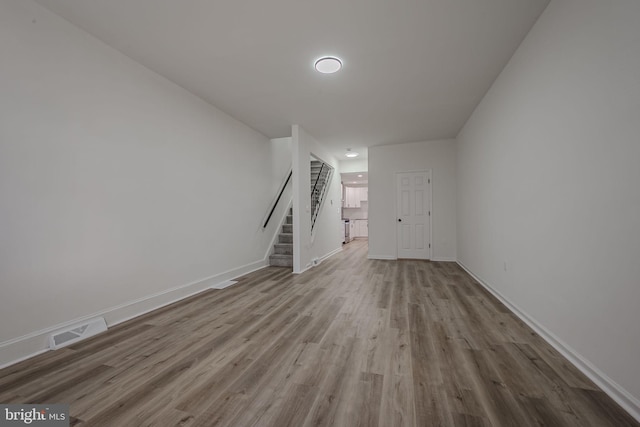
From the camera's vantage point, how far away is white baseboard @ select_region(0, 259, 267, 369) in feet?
6.08

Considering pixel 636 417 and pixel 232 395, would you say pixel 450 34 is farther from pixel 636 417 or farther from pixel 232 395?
pixel 232 395

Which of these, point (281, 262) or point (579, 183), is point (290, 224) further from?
point (579, 183)

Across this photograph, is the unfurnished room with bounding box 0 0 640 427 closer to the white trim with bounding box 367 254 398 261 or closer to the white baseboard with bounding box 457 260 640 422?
the white baseboard with bounding box 457 260 640 422

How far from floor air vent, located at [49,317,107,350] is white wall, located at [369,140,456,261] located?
5.20 m

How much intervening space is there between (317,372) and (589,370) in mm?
1710

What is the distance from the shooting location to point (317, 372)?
5.57 ft

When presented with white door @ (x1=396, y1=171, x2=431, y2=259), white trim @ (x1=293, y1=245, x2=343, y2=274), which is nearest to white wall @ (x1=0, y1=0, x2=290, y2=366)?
white trim @ (x1=293, y1=245, x2=343, y2=274)

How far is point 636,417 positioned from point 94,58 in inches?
180

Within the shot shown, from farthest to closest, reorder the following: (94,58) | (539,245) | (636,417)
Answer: (94,58), (539,245), (636,417)

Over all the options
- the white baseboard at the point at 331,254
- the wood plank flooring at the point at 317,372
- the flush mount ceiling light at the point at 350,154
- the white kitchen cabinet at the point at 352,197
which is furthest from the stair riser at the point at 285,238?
the white kitchen cabinet at the point at 352,197

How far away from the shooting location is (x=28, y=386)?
1578 millimetres

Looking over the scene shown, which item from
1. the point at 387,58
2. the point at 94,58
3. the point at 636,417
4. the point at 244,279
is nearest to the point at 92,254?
the point at 94,58

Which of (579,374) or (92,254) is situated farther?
(92,254)

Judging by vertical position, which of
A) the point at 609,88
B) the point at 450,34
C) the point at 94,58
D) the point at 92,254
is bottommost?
the point at 92,254
